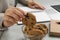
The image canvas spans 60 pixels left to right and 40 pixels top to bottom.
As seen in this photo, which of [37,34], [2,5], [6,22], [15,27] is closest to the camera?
[37,34]

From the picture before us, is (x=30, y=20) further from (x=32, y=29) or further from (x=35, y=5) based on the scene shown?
(x=35, y=5)

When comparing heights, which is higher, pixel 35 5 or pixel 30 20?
pixel 35 5

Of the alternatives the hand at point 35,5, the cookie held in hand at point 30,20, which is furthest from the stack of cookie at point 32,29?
the hand at point 35,5

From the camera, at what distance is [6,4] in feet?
3.90

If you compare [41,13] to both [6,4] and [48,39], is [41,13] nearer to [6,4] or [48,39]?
[6,4]

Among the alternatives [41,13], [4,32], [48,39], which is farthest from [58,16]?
[4,32]

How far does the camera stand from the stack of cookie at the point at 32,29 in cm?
73

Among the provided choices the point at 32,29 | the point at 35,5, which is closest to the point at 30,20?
the point at 32,29

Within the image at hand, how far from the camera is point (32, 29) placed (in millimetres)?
757

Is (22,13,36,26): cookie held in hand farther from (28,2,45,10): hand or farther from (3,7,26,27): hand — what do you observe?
(28,2,45,10): hand

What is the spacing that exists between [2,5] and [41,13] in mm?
329

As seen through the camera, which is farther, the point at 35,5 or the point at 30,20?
the point at 35,5

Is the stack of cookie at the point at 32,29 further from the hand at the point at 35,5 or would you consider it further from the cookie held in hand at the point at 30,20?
the hand at the point at 35,5

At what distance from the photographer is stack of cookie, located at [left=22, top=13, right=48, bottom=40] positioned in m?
0.73
